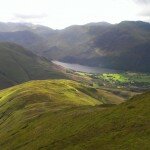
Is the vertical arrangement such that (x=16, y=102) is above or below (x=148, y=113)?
below

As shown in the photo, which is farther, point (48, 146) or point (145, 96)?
point (145, 96)

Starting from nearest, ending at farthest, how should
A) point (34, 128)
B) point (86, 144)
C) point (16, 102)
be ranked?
1. point (86, 144)
2. point (34, 128)
3. point (16, 102)

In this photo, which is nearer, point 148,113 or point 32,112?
point 148,113

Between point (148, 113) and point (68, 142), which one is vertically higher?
point (148, 113)

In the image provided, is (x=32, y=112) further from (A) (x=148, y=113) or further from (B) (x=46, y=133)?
(A) (x=148, y=113)

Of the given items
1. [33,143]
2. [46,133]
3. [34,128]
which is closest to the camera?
[33,143]

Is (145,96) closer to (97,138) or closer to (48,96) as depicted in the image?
(97,138)

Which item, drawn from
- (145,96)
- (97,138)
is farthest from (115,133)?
(145,96)

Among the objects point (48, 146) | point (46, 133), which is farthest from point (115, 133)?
point (46, 133)

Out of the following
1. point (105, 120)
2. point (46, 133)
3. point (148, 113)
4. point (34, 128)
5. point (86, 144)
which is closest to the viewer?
point (86, 144)
